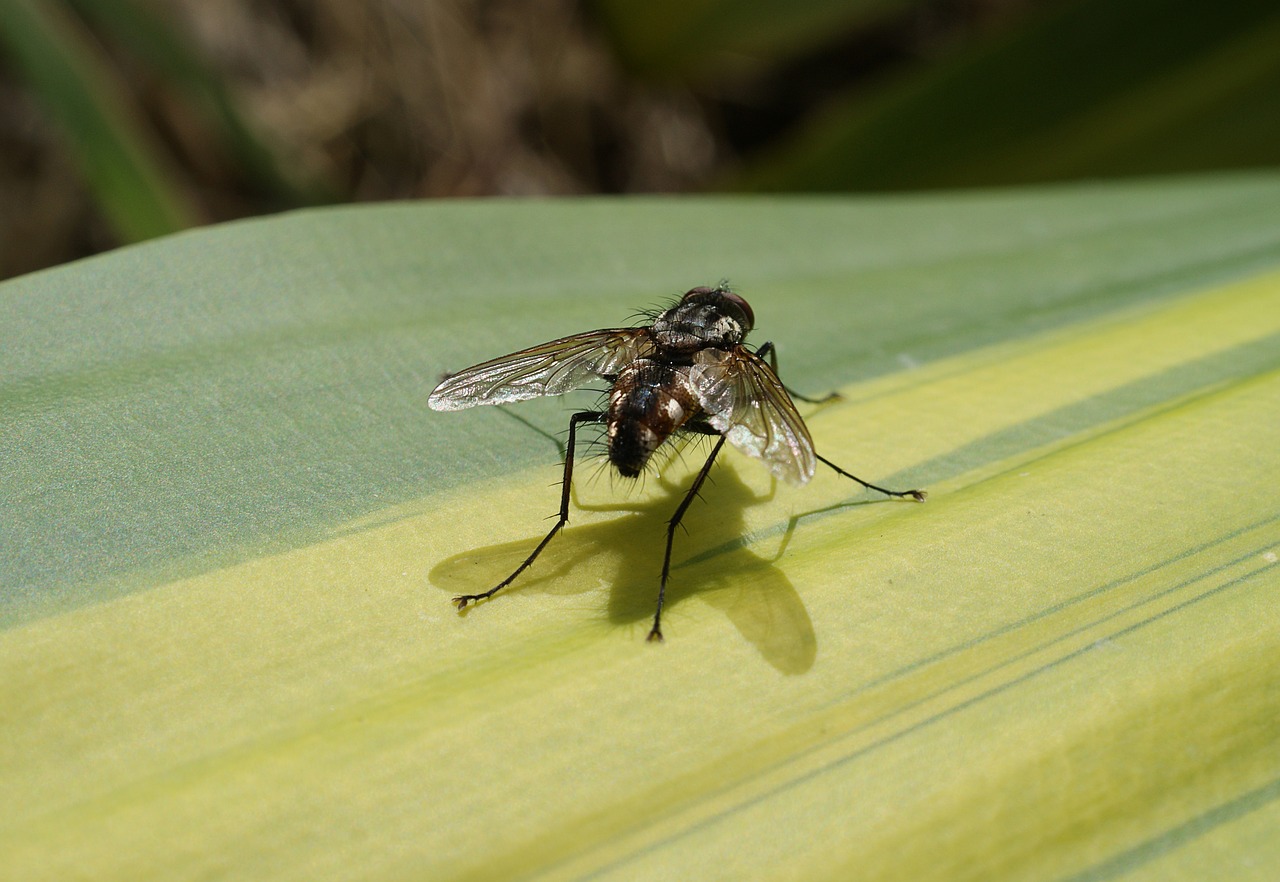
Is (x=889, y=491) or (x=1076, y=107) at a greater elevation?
(x=1076, y=107)

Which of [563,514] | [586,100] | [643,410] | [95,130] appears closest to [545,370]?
[643,410]

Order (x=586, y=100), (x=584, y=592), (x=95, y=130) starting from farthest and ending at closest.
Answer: (x=586, y=100) < (x=95, y=130) < (x=584, y=592)

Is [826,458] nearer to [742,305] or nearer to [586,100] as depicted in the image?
[742,305]

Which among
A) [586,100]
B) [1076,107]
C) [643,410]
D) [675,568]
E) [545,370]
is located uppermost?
[586,100]

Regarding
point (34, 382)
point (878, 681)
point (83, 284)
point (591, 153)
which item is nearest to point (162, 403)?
point (34, 382)

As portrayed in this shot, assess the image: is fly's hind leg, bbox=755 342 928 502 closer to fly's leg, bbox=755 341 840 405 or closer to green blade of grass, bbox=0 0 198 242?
fly's leg, bbox=755 341 840 405

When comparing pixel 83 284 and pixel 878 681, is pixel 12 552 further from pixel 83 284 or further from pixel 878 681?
pixel 878 681
